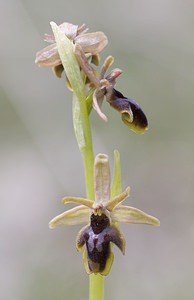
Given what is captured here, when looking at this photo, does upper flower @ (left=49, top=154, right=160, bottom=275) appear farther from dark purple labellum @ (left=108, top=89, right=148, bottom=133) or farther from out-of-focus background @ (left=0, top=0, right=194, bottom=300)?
out-of-focus background @ (left=0, top=0, right=194, bottom=300)

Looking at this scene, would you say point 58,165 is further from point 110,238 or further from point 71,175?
point 110,238

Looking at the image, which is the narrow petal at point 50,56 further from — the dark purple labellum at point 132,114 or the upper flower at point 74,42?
the dark purple labellum at point 132,114

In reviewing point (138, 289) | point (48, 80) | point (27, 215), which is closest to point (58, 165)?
point (27, 215)

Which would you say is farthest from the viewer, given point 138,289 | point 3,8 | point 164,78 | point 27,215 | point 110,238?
point 164,78

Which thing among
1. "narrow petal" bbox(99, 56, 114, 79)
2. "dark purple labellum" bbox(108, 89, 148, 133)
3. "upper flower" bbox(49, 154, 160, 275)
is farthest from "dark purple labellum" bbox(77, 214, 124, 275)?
"narrow petal" bbox(99, 56, 114, 79)

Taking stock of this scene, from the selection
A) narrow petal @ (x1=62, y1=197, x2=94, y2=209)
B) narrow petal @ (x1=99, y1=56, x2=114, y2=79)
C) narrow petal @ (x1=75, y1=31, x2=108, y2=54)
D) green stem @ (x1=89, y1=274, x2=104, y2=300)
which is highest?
narrow petal @ (x1=75, y1=31, x2=108, y2=54)

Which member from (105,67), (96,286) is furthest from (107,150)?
(96,286)
